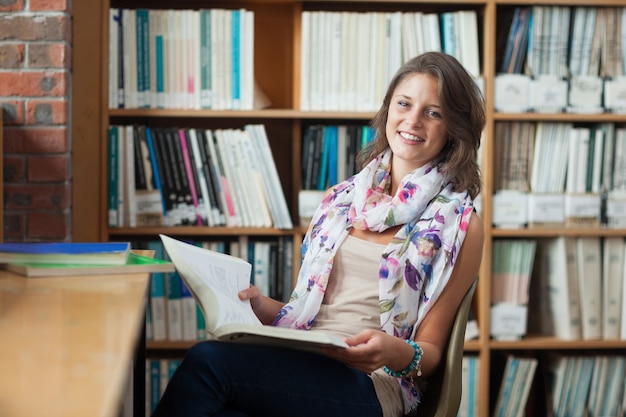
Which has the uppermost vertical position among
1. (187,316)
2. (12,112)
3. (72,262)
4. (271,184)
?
(12,112)

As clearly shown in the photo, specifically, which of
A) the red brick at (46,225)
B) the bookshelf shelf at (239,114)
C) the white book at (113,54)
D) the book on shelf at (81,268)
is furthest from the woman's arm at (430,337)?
the white book at (113,54)

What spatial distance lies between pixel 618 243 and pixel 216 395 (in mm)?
1994

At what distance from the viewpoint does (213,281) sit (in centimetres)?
151

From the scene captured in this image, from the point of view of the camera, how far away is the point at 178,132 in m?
2.87

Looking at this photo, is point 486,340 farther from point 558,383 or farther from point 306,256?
point 306,256

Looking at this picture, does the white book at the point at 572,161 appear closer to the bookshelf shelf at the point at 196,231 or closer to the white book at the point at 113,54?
the bookshelf shelf at the point at 196,231

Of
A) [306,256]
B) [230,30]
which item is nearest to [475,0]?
[230,30]

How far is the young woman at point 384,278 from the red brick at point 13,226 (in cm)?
102

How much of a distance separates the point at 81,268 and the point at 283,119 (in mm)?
1747

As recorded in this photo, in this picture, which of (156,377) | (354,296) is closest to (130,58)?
(156,377)

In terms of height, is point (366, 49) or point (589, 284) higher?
point (366, 49)

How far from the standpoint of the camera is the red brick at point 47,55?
260 centimetres

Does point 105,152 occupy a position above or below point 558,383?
above

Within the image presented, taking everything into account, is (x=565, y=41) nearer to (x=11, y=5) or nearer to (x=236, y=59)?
(x=236, y=59)
